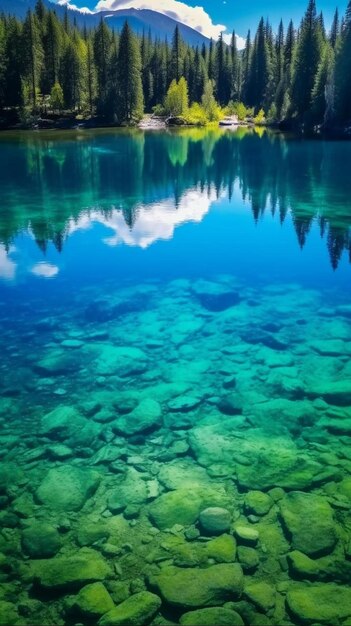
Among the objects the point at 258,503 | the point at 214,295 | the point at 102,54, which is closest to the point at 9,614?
the point at 258,503

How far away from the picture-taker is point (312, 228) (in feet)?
81.2

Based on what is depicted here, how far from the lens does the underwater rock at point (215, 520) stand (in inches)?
273

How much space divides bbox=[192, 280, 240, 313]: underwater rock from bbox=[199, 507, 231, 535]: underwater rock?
8291mm

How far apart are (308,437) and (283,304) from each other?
23.4ft

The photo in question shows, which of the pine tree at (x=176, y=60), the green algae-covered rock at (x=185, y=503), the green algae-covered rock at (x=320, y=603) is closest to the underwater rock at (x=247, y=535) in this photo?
the green algae-covered rock at (x=185, y=503)

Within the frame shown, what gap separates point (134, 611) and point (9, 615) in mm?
1455

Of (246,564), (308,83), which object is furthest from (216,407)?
(308,83)

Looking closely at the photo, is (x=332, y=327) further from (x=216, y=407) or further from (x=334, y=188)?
(x=334, y=188)

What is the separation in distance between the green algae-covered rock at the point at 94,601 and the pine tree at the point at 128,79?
103 m

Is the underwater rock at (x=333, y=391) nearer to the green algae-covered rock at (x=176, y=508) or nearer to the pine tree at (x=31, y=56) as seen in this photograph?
the green algae-covered rock at (x=176, y=508)

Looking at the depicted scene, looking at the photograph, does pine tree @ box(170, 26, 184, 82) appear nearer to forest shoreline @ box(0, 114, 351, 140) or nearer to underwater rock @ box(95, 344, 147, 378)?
forest shoreline @ box(0, 114, 351, 140)

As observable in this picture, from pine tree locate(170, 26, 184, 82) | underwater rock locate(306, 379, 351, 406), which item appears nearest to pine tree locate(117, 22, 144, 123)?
pine tree locate(170, 26, 184, 82)

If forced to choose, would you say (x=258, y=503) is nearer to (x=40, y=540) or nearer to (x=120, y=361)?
(x=40, y=540)

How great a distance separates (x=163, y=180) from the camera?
37594mm
